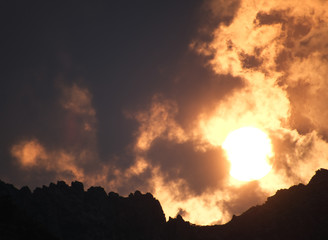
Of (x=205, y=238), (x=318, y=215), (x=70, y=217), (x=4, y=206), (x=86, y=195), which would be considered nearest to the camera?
(x=4, y=206)

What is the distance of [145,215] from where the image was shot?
605 feet

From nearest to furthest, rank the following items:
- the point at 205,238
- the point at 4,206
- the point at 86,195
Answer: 1. the point at 4,206
2. the point at 205,238
3. the point at 86,195

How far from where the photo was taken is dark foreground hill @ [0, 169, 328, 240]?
146375 millimetres

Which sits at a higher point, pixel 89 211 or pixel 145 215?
pixel 89 211

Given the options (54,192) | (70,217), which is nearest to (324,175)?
(70,217)

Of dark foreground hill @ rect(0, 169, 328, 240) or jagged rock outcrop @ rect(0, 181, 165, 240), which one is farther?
jagged rock outcrop @ rect(0, 181, 165, 240)

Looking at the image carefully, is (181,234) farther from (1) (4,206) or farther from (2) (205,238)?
(1) (4,206)

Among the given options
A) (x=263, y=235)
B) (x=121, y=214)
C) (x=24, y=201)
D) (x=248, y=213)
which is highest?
(x=24, y=201)

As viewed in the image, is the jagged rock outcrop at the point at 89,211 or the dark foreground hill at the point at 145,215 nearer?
the dark foreground hill at the point at 145,215

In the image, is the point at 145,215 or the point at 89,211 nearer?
the point at 89,211

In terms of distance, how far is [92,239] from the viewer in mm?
167750

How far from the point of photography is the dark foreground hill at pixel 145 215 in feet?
480

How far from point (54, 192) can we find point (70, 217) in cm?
1902

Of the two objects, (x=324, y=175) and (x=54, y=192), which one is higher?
(x=54, y=192)
